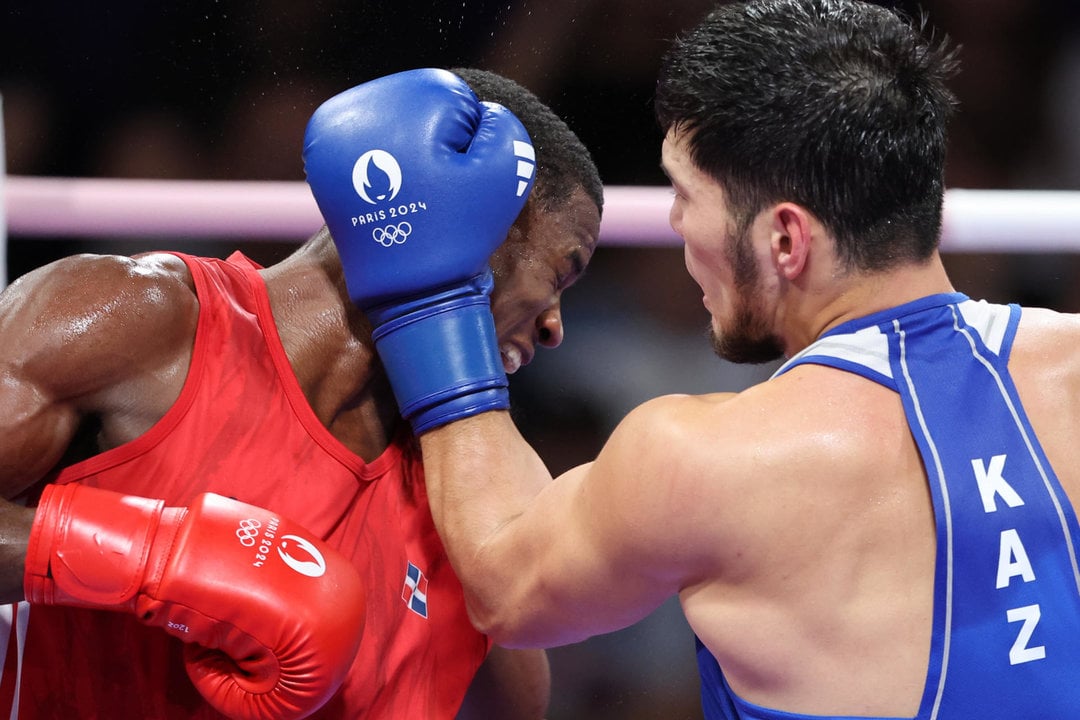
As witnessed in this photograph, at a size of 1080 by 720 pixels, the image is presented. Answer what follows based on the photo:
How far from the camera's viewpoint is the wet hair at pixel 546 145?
70.1 inches

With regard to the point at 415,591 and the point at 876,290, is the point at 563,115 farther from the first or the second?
the point at 876,290

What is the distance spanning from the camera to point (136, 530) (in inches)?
52.6

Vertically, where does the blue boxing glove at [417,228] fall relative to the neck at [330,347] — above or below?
above

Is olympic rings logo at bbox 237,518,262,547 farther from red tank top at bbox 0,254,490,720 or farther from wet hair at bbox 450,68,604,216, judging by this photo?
wet hair at bbox 450,68,604,216

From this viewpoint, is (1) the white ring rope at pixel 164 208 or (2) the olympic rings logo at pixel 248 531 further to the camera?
(1) the white ring rope at pixel 164 208

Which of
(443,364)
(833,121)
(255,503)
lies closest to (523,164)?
(443,364)

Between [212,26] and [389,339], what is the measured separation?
3.86 feet

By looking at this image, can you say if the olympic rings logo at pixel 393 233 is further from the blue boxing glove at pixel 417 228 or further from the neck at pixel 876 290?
the neck at pixel 876 290

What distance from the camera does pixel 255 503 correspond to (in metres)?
1.55

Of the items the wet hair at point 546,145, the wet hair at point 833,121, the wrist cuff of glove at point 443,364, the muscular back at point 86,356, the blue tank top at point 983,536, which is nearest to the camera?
the blue tank top at point 983,536

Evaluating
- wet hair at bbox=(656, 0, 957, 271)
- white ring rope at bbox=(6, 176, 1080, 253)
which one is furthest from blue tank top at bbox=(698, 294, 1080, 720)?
white ring rope at bbox=(6, 176, 1080, 253)

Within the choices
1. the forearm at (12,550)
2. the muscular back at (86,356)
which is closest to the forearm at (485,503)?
the muscular back at (86,356)

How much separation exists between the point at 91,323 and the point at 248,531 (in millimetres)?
326

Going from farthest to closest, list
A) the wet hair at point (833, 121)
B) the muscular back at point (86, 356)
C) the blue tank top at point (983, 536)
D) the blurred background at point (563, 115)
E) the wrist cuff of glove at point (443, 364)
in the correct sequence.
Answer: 1. the blurred background at point (563, 115)
2. the wrist cuff of glove at point (443, 364)
3. the muscular back at point (86, 356)
4. the wet hair at point (833, 121)
5. the blue tank top at point (983, 536)
